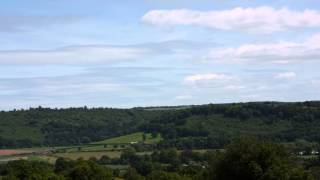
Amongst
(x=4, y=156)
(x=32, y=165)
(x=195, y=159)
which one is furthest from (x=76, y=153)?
(x=32, y=165)

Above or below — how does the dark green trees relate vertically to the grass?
above

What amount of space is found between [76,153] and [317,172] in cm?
11378

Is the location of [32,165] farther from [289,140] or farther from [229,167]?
[289,140]

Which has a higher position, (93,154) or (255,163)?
(255,163)

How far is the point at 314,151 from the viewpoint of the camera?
522ft

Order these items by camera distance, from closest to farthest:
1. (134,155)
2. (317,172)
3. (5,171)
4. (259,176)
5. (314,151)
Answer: (259,176) < (317,172) < (5,171) < (314,151) < (134,155)

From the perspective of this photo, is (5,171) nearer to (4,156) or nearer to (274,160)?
(4,156)

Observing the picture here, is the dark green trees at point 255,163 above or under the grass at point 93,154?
above

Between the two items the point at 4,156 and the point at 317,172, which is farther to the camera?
the point at 4,156

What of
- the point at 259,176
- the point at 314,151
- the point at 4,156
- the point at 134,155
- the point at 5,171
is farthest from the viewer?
the point at 4,156

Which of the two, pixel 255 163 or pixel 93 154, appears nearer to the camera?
pixel 255 163

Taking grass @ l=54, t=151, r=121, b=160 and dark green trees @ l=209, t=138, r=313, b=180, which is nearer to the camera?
dark green trees @ l=209, t=138, r=313, b=180

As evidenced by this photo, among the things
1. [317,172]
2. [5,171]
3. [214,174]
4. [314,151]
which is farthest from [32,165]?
[314,151]

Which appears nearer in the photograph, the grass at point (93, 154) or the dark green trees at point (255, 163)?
the dark green trees at point (255, 163)
